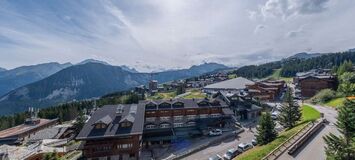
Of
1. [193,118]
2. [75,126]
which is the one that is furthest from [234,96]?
[75,126]

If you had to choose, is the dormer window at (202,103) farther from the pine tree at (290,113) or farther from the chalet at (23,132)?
the chalet at (23,132)

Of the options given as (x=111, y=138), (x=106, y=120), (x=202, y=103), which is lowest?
(x=111, y=138)

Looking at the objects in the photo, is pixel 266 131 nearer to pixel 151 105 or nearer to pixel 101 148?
pixel 101 148

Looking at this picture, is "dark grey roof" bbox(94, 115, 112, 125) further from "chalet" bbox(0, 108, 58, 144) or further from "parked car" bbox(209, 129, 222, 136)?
"chalet" bbox(0, 108, 58, 144)

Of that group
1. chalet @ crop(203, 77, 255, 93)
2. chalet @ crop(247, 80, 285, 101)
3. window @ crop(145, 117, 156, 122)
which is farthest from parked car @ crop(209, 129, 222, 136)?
chalet @ crop(203, 77, 255, 93)

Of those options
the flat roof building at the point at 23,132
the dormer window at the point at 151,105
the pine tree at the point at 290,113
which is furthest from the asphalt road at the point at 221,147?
the flat roof building at the point at 23,132


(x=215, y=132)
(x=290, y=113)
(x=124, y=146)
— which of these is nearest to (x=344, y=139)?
(x=290, y=113)
